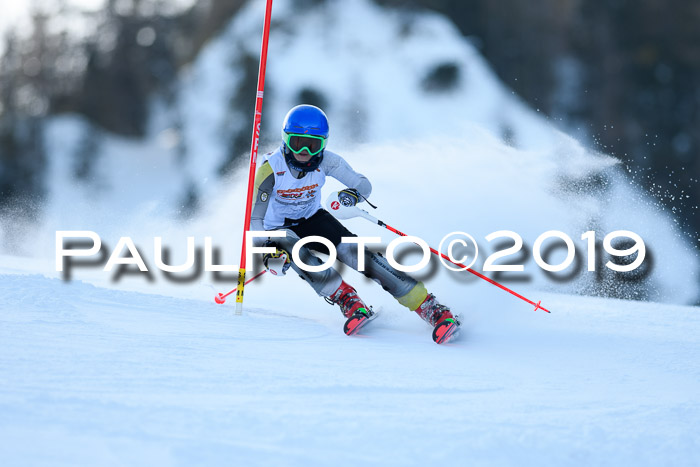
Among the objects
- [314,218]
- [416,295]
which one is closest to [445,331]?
[416,295]

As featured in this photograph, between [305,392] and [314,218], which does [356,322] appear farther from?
[305,392]

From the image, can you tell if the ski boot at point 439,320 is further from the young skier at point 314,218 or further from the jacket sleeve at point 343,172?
the jacket sleeve at point 343,172

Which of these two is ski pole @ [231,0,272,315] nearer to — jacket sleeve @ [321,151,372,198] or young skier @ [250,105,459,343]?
young skier @ [250,105,459,343]

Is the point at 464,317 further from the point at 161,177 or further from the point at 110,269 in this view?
the point at 161,177

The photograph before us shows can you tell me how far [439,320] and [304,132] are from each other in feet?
4.13

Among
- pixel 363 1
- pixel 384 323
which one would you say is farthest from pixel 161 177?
pixel 384 323

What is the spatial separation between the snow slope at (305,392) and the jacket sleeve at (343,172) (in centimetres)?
90

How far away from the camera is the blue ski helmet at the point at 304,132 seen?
3605 millimetres

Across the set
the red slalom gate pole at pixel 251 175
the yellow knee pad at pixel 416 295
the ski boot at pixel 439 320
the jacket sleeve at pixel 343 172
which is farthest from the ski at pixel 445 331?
the red slalom gate pole at pixel 251 175

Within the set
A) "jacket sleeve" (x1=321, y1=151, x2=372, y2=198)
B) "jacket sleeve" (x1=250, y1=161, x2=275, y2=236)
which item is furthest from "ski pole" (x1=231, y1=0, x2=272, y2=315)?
"jacket sleeve" (x1=321, y1=151, x2=372, y2=198)

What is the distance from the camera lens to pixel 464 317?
4.03 m

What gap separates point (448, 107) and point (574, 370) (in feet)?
47.9

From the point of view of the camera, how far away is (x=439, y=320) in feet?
11.3

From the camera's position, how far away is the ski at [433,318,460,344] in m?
3.32
